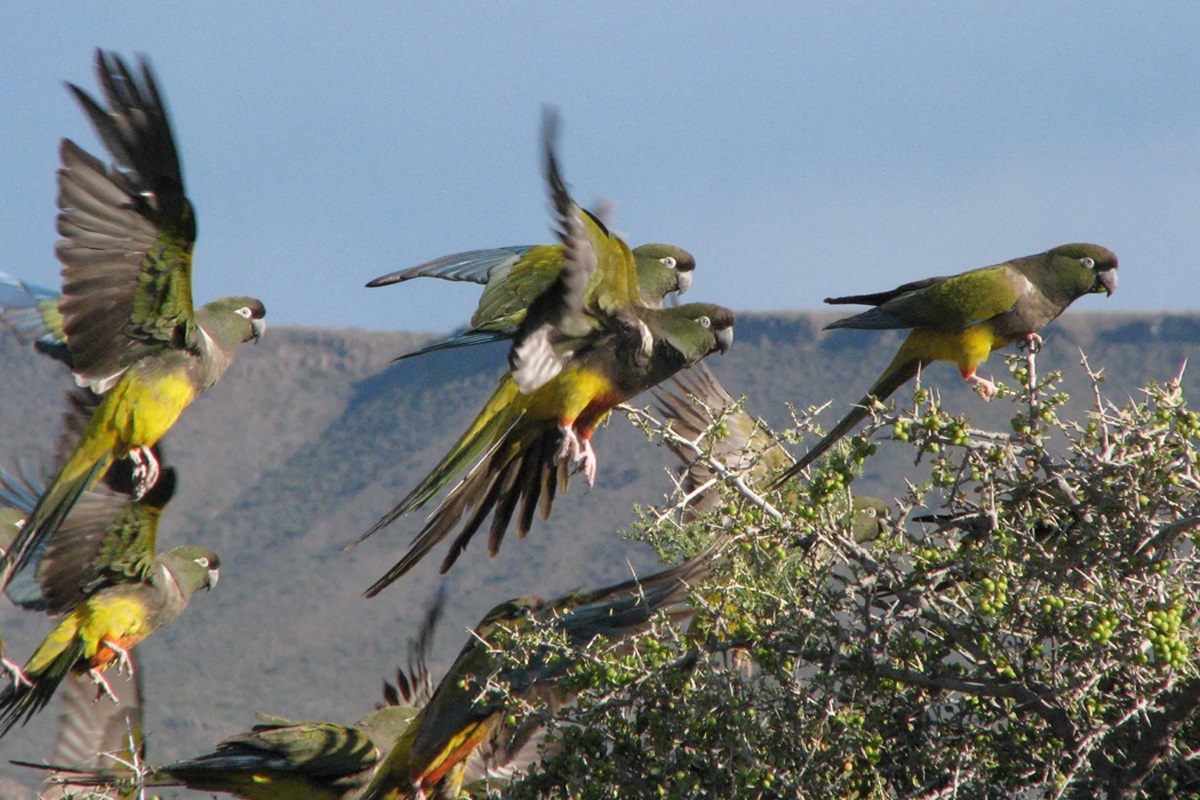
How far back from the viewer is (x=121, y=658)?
8797mm

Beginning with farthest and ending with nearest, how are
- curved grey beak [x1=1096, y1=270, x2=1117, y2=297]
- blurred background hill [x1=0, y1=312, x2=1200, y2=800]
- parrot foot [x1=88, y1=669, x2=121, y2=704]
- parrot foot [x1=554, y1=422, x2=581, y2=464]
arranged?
blurred background hill [x1=0, y1=312, x2=1200, y2=800], parrot foot [x1=88, y1=669, x2=121, y2=704], curved grey beak [x1=1096, y1=270, x2=1117, y2=297], parrot foot [x1=554, y1=422, x2=581, y2=464]

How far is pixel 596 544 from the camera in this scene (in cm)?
3931

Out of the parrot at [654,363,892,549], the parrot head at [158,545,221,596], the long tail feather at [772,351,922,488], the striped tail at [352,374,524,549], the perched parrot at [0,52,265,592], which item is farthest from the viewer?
the parrot head at [158,545,221,596]

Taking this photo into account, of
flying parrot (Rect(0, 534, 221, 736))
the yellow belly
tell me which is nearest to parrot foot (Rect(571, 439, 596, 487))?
the yellow belly

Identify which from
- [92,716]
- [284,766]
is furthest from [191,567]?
[284,766]

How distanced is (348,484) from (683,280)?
133 ft

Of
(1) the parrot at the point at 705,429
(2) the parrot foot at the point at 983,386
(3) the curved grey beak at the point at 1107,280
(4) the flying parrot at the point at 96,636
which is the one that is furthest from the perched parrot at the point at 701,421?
(4) the flying parrot at the point at 96,636

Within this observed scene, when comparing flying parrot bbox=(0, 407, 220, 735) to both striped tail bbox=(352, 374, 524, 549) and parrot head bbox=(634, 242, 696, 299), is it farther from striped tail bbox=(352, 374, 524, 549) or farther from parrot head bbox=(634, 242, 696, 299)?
parrot head bbox=(634, 242, 696, 299)

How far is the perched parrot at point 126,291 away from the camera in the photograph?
5984 mm

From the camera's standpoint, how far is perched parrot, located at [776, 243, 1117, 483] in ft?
22.9

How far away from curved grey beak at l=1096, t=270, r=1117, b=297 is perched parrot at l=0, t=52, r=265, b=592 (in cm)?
481

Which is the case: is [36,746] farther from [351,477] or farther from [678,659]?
[678,659]

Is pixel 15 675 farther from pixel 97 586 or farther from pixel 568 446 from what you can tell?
pixel 568 446

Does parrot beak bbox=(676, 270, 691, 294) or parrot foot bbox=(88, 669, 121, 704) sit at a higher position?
parrot beak bbox=(676, 270, 691, 294)
